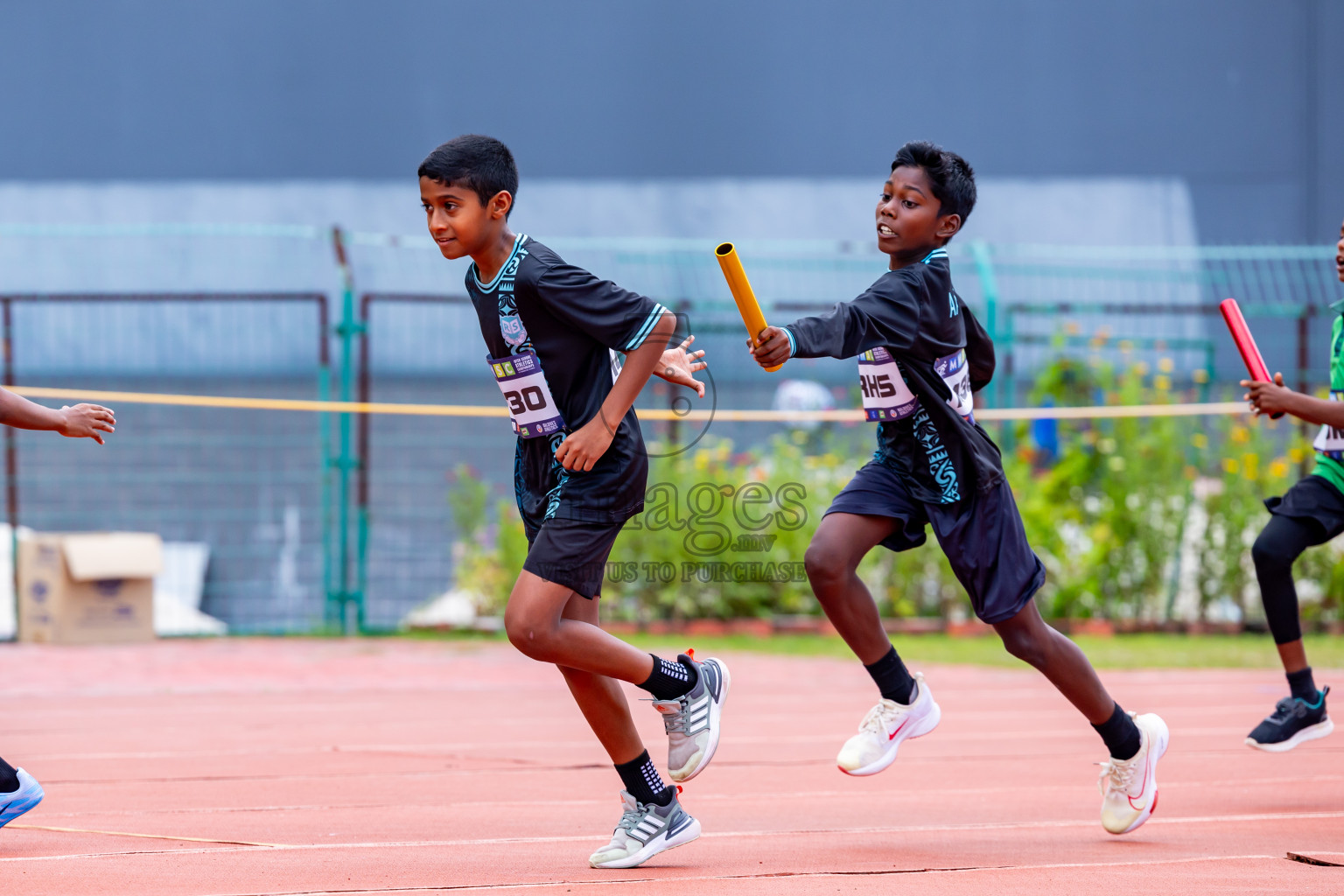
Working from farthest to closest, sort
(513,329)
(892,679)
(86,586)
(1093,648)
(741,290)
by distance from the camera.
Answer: (86,586) → (1093,648) → (892,679) → (513,329) → (741,290)

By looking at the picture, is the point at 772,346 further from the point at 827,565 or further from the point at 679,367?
the point at 827,565

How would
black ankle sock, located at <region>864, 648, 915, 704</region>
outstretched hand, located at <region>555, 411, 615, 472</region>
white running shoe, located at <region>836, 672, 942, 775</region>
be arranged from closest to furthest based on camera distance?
outstretched hand, located at <region>555, 411, 615, 472</region>, white running shoe, located at <region>836, 672, 942, 775</region>, black ankle sock, located at <region>864, 648, 915, 704</region>

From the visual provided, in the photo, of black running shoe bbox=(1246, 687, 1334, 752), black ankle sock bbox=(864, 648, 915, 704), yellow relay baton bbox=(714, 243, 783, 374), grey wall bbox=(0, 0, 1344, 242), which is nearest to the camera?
yellow relay baton bbox=(714, 243, 783, 374)

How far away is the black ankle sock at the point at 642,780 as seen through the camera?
143 inches

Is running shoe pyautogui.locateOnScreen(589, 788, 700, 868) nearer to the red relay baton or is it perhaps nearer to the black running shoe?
the black running shoe

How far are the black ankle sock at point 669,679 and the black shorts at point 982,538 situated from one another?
728mm

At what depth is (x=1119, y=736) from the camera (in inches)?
155

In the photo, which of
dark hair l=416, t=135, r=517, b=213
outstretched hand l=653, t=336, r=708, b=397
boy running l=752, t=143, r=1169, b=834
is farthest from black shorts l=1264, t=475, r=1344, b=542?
dark hair l=416, t=135, r=517, b=213

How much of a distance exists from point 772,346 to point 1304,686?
264cm

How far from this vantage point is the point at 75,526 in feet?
37.0

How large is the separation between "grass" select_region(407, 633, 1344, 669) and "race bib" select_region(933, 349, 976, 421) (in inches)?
174

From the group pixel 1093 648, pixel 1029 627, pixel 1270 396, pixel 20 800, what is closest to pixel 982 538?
pixel 1029 627

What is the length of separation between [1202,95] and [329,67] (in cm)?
970

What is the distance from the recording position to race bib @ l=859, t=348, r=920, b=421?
12.8 ft
